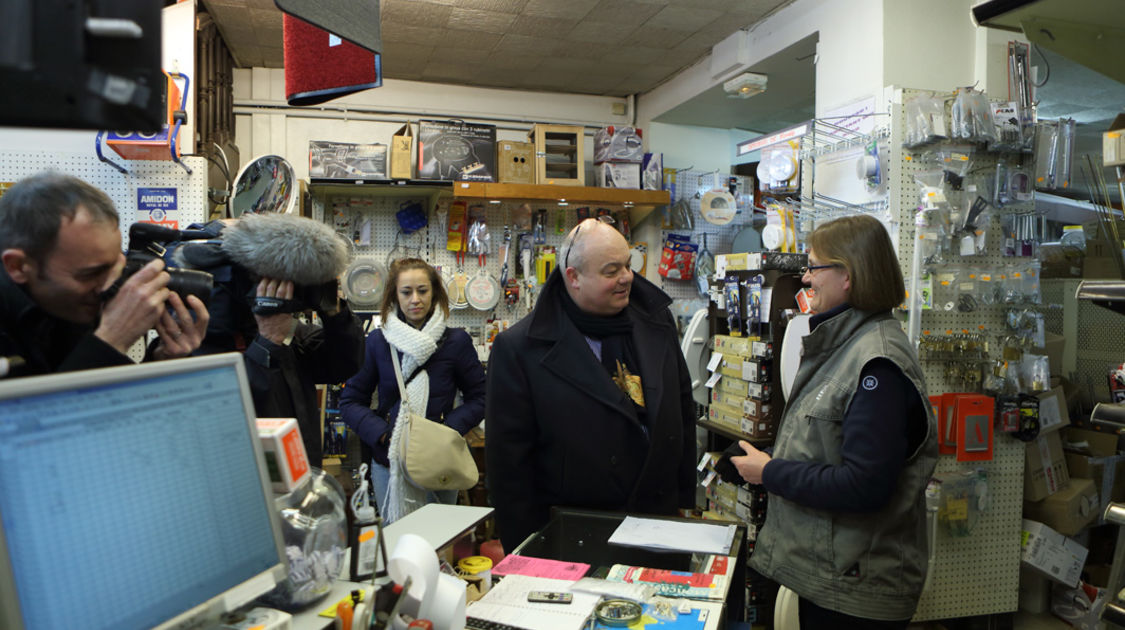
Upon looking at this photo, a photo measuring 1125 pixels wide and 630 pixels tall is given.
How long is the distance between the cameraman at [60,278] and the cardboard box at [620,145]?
14.2 feet

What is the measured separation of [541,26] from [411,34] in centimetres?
88

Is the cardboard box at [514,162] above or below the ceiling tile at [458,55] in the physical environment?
below

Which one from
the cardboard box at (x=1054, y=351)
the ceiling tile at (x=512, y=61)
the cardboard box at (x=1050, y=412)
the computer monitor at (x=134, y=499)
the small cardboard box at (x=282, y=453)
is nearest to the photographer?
the computer monitor at (x=134, y=499)

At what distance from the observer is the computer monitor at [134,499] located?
0.60m

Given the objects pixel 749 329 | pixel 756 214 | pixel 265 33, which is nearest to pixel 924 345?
pixel 749 329

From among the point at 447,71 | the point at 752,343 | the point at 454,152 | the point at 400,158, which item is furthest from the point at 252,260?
the point at 447,71

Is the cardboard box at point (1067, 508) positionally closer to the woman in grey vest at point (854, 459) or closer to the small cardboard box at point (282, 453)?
the woman in grey vest at point (854, 459)

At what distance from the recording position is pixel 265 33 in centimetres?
471

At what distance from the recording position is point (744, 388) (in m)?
3.67

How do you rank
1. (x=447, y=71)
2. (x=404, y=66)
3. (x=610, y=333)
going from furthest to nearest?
(x=447, y=71) < (x=404, y=66) < (x=610, y=333)

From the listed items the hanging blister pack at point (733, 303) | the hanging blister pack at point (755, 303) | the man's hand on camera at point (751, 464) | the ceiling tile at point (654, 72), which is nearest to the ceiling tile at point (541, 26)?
the ceiling tile at point (654, 72)

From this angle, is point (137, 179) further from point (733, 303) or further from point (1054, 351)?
point (1054, 351)

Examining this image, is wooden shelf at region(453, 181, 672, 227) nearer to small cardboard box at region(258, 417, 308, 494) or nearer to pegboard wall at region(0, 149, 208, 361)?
pegboard wall at region(0, 149, 208, 361)

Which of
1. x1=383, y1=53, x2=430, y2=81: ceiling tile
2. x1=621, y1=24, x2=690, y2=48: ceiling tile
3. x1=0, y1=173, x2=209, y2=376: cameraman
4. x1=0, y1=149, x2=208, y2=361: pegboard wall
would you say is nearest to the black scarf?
x1=0, y1=173, x2=209, y2=376: cameraman
